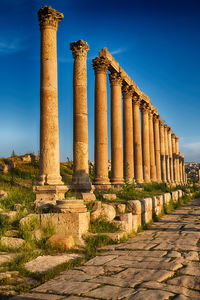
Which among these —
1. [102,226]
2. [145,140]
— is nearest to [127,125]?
[145,140]

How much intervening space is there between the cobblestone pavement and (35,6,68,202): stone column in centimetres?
536

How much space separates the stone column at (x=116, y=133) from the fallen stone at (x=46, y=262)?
47.9ft

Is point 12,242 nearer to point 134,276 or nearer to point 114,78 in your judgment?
point 134,276

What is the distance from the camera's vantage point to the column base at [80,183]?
606 inches

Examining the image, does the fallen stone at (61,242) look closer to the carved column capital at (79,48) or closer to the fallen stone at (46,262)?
the fallen stone at (46,262)

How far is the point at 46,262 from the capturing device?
6.10 metres

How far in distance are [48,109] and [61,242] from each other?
689cm

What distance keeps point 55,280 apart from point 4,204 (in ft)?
18.9

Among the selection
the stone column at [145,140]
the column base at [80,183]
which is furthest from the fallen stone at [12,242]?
the stone column at [145,140]

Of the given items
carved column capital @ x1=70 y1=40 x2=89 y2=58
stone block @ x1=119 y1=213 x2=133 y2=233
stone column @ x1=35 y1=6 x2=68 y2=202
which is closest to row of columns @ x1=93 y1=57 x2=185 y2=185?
carved column capital @ x1=70 y1=40 x2=89 y2=58

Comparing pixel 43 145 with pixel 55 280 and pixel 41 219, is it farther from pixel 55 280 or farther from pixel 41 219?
pixel 55 280

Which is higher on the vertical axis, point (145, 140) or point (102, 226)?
point (145, 140)

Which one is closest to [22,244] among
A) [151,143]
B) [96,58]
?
[96,58]

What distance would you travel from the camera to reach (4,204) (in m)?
10.3
